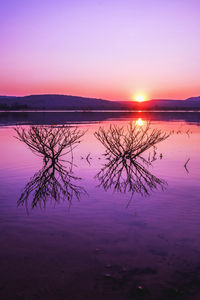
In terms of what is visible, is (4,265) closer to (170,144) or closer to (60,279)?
(60,279)

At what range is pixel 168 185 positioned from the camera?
401 inches

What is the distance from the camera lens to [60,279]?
4.45 meters

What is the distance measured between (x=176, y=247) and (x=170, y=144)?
55.4 ft

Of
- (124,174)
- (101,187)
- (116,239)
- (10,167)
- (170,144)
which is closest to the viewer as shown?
(116,239)

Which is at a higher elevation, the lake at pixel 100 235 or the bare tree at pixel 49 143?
the bare tree at pixel 49 143

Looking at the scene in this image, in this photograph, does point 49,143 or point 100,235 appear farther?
point 49,143

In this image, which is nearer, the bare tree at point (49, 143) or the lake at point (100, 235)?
the lake at point (100, 235)

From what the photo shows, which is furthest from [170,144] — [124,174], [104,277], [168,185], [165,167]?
[104,277]

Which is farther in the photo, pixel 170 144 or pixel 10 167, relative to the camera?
pixel 170 144

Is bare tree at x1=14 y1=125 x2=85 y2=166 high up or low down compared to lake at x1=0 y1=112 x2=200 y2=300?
up

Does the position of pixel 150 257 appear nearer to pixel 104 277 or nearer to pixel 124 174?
pixel 104 277

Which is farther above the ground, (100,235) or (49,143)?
(49,143)

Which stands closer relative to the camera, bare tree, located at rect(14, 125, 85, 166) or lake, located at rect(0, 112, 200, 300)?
lake, located at rect(0, 112, 200, 300)

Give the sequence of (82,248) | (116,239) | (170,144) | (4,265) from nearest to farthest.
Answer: (4,265)
(82,248)
(116,239)
(170,144)
